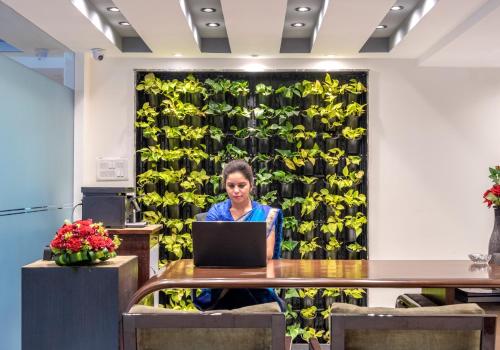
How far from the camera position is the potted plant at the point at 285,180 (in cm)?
517

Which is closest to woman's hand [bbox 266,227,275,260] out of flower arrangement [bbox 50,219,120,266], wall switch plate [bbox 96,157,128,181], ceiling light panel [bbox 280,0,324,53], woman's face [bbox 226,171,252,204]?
woman's face [bbox 226,171,252,204]

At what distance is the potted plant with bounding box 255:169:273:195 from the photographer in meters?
5.16

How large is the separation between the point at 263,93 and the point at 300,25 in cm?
81

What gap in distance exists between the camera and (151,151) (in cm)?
520

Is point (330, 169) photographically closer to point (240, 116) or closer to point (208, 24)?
point (240, 116)

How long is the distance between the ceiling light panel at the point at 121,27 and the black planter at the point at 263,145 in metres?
1.36

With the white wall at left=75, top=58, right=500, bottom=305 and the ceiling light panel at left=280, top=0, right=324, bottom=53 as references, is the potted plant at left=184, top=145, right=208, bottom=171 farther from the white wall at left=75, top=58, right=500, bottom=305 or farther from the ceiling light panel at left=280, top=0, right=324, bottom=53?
the ceiling light panel at left=280, top=0, right=324, bottom=53

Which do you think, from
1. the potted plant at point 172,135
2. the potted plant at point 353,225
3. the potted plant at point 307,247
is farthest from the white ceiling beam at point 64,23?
the potted plant at point 353,225

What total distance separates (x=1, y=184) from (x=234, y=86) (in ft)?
7.80

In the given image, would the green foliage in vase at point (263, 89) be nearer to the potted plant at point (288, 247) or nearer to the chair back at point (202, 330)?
the potted plant at point (288, 247)

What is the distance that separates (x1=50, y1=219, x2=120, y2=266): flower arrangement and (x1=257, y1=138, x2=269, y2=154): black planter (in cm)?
307

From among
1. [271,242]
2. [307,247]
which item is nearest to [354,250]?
[307,247]

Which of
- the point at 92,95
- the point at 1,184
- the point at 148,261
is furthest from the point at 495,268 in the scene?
the point at 92,95

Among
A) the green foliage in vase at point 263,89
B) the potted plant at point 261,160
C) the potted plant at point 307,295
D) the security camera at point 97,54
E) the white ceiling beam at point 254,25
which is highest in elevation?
the white ceiling beam at point 254,25
